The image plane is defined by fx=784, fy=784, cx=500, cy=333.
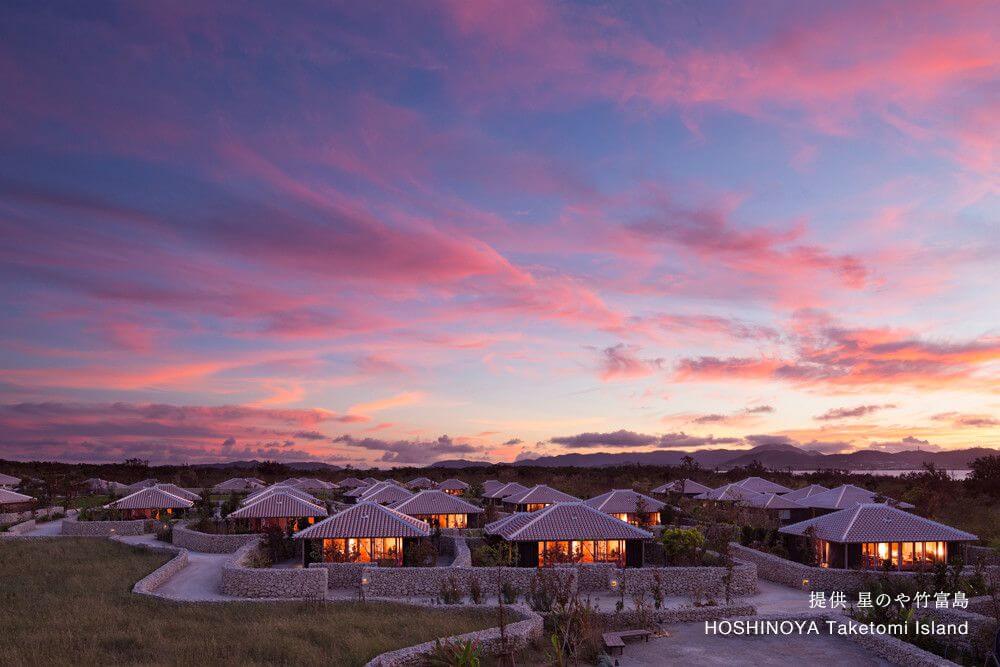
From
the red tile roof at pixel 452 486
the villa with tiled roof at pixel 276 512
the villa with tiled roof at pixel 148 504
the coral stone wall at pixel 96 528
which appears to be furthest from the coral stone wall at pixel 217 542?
the red tile roof at pixel 452 486

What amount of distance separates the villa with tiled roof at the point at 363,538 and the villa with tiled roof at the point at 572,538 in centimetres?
430

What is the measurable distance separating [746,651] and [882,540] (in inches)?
635

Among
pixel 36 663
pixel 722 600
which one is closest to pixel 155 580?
pixel 36 663

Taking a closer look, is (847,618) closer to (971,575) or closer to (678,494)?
(971,575)

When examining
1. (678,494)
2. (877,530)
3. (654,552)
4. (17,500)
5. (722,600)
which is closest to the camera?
(722,600)

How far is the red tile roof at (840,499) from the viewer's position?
47.5 metres

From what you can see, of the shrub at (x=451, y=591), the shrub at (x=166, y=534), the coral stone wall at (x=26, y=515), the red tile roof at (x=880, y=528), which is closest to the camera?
the shrub at (x=451, y=591)

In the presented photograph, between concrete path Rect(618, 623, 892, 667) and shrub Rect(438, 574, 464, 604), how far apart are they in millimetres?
7636

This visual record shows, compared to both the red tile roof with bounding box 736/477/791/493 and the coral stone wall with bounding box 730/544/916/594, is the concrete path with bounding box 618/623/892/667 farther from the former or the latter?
the red tile roof with bounding box 736/477/791/493

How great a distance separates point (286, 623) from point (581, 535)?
15274mm

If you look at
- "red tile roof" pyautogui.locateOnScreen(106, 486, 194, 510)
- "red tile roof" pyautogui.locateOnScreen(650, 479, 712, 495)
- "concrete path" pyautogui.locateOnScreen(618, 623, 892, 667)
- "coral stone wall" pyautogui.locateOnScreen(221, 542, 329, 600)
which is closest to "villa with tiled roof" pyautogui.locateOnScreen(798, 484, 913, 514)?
"red tile roof" pyautogui.locateOnScreen(650, 479, 712, 495)

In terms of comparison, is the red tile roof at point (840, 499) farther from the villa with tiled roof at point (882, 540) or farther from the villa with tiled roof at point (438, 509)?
the villa with tiled roof at point (438, 509)

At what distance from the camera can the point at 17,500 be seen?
2296 inches

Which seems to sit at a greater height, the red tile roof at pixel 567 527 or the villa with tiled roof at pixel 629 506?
the red tile roof at pixel 567 527
